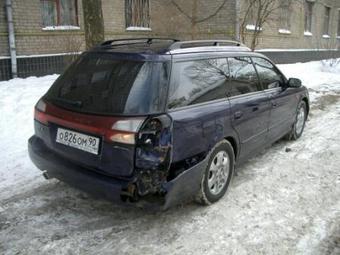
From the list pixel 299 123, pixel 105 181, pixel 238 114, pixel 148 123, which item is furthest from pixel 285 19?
pixel 105 181

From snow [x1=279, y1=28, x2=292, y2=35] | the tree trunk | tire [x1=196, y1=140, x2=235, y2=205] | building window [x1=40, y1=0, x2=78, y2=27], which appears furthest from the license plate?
snow [x1=279, y1=28, x2=292, y2=35]

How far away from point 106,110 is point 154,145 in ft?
1.62

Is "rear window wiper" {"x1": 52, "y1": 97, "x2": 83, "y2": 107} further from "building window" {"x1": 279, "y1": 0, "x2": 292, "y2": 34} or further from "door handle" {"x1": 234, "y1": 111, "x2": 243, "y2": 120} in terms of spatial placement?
"building window" {"x1": 279, "y1": 0, "x2": 292, "y2": 34}

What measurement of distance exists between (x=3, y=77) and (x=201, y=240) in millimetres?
8293

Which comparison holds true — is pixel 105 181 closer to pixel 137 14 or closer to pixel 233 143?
pixel 233 143

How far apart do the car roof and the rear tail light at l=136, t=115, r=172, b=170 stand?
2.00 feet

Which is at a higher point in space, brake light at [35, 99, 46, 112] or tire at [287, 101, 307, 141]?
brake light at [35, 99, 46, 112]

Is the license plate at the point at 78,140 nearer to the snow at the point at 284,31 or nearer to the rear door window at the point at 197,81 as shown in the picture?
the rear door window at the point at 197,81

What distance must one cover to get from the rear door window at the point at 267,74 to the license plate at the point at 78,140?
2.45m

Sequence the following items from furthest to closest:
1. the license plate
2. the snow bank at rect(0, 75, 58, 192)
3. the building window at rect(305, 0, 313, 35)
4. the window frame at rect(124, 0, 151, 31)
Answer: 1. the building window at rect(305, 0, 313, 35)
2. the window frame at rect(124, 0, 151, 31)
3. the snow bank at rect(0, 75, 58, 192)
4. the license plate

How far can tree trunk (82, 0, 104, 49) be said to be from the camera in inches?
261

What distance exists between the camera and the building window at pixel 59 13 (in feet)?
37.2

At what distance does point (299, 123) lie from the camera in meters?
6.18

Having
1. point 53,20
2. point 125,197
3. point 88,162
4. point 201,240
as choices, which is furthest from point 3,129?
point 53,20
